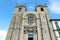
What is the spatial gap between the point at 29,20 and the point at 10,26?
5028mm

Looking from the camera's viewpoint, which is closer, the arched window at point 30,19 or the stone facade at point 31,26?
the stone facade at point 31,26

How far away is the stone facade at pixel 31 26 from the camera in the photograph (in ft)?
81.2

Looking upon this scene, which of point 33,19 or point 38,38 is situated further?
point 33,19

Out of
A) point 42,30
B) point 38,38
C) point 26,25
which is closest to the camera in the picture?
point 38,38

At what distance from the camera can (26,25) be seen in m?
27.8

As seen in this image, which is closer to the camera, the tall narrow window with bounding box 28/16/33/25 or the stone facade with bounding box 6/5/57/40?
the stone facade with bounding box 6/5/57/40

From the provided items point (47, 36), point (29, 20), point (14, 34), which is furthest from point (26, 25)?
point (47, 36)

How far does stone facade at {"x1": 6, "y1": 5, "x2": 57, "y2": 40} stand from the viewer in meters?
24.7

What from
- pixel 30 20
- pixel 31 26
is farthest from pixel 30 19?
pixel 31 26

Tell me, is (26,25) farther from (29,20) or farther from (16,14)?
(16,14)

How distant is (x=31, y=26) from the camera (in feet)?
90.1

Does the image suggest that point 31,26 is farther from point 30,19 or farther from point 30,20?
point 30,19

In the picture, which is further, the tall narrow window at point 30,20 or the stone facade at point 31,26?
the tall narrow window at point 30,20

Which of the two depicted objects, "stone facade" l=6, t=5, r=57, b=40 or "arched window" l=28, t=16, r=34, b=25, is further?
"arched window" l=28, t=16, r=34, b=25
